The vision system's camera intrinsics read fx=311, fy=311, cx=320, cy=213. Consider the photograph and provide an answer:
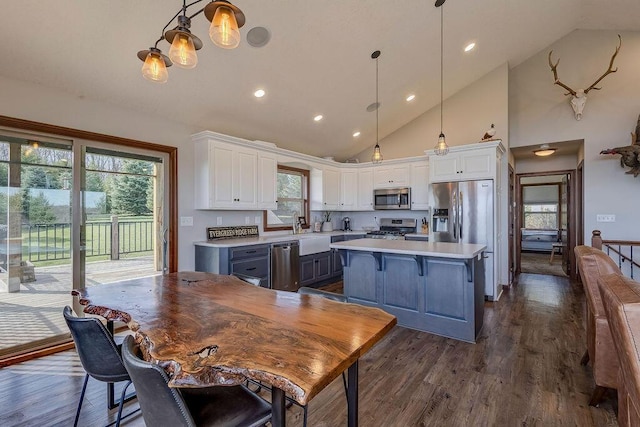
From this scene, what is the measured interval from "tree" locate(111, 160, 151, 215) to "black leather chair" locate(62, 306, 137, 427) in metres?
2.26

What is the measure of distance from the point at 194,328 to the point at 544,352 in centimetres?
307

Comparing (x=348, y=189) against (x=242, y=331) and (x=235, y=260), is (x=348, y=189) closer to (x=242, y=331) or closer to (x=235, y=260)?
(x=235, y=260)

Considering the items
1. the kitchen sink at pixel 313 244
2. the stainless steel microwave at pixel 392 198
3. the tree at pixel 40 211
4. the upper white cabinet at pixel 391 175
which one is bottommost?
the kitchen sink at pixel 313 244

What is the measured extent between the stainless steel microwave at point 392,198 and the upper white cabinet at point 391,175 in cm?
10

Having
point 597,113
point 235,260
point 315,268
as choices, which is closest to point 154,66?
point 235,260

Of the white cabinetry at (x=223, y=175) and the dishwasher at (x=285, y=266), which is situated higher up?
the white cabinetry at (x=223, y=175)

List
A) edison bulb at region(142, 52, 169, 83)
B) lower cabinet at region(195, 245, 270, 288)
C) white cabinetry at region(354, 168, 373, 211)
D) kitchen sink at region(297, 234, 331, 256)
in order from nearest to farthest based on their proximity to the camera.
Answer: edison bulb at region(142, 52, 169, 83), lower cabinet at region(195, 245, 270, 288), kitchen sink at region(297, 234, 331, 256), white cabinetry at region(354, 168, 373, 211)

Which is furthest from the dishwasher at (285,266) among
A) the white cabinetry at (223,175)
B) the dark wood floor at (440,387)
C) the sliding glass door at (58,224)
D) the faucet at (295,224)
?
the dark wood floor at (440,387)

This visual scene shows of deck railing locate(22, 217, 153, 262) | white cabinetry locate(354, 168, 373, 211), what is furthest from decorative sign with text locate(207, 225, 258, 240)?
Result: white cabinetry locate(354, 168, 373, 211)

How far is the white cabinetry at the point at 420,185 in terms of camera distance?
5.48m

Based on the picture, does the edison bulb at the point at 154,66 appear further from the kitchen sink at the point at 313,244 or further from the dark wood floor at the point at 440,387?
the kitchen sink at the point at 313,244

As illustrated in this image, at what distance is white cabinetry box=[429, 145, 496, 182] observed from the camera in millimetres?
4484

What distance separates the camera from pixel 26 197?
2.89 meters

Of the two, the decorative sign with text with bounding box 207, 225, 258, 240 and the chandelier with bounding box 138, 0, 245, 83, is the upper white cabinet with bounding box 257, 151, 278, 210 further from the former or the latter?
the chandelier with bounding box 138, 0, 245, 83
